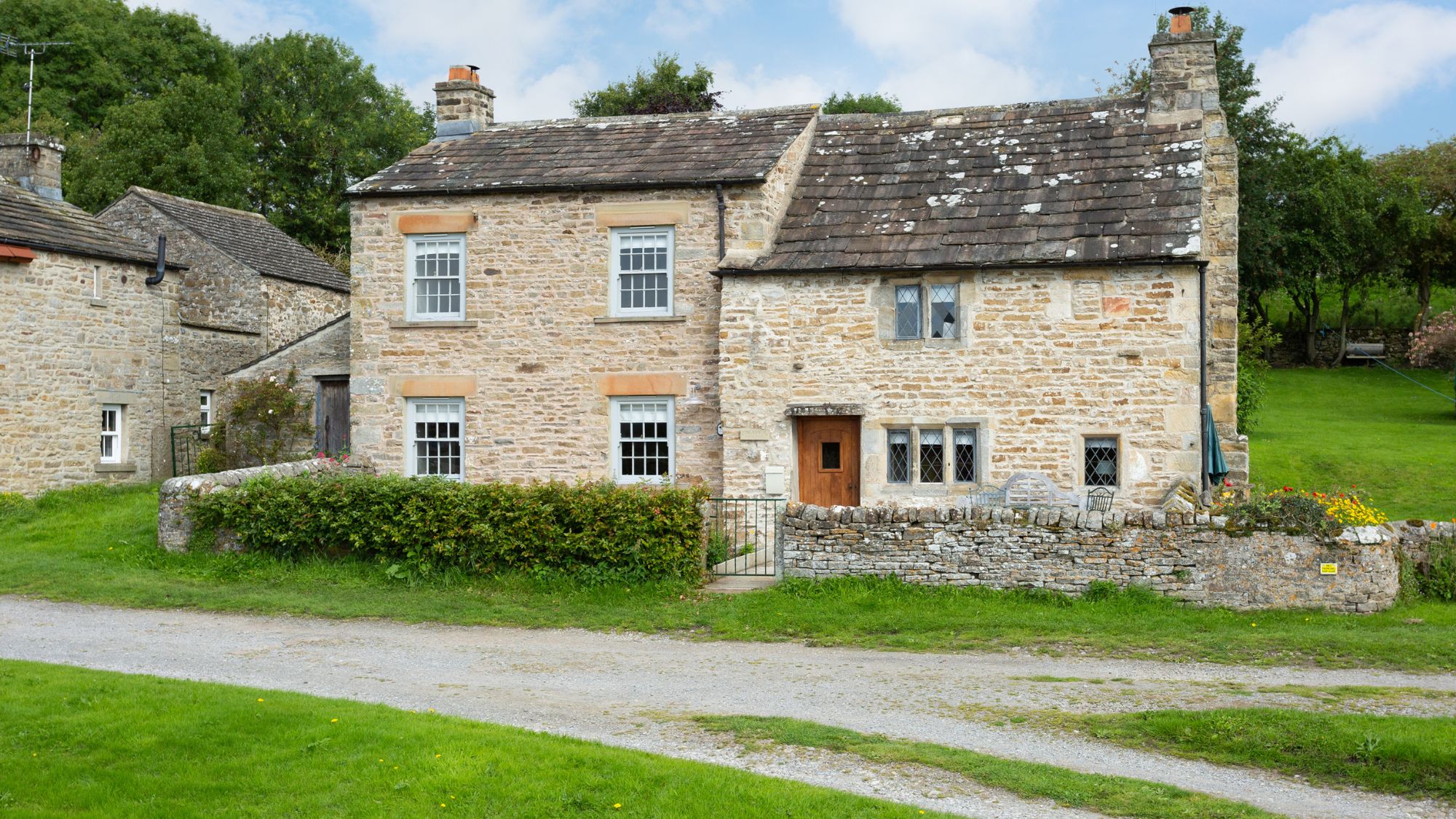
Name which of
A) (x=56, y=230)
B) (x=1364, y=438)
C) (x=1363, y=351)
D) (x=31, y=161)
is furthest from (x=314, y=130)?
(x=1363, y=351)

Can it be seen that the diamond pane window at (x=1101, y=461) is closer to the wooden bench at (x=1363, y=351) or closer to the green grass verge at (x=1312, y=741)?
the green grass verge at (x=1312, y=741)

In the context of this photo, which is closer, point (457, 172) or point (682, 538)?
point (682, 538)

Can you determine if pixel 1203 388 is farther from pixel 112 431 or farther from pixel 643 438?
pixel 112 431

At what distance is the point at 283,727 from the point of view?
27.8ft

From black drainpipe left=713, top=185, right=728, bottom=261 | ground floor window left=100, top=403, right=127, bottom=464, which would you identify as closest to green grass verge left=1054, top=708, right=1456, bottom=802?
black drainpipe left=713, top=185, right=728, bottom=261

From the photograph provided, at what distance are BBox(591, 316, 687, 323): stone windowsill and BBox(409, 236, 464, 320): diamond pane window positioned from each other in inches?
95.7

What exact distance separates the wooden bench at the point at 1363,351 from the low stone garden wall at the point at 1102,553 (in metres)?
34.9

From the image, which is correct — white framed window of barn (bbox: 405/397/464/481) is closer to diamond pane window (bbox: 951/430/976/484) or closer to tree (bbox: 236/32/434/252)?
diamond pane window (bbox: 951/430/976/484)

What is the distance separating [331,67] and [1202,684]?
47.3 meters

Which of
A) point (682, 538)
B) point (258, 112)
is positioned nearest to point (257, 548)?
point (682, 538)

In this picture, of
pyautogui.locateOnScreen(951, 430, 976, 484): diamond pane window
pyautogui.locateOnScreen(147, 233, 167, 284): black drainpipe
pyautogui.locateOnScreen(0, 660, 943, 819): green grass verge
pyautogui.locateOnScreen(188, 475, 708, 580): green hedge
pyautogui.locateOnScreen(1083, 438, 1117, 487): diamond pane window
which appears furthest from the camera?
pyautogui.locateOnScreen(147, 233, 167, 284): black drainpipe

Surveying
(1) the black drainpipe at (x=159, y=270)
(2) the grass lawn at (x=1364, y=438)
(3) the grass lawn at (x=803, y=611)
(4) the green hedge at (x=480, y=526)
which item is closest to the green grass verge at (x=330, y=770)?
(3) the grass lawn at (x=803, y=611)

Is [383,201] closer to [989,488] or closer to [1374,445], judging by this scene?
[989,488]

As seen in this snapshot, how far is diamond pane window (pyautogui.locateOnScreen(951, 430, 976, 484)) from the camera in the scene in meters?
18.0
